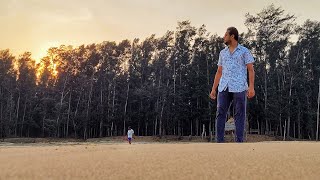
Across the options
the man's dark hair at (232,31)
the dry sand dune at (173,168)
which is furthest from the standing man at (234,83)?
the dry sand dune at (173,168)

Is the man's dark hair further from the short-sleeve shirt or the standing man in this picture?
the short-sleeve shirt

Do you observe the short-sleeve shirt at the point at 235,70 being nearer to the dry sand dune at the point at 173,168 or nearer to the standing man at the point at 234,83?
the standing man at the point at 234,83

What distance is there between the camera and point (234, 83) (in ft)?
21.8

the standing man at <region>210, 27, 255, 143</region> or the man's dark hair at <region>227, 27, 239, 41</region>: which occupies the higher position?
the man's dark hair at <region>227, 27, 239, 41</region>

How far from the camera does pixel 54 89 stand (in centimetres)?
6950

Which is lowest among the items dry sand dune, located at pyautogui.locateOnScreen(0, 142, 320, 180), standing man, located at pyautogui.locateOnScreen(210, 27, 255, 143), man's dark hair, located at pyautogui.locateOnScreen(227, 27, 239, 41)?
dry sand dune, located at pyautogui.locateOnScreen(0, 142, 320, 180)

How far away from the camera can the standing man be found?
261 inches

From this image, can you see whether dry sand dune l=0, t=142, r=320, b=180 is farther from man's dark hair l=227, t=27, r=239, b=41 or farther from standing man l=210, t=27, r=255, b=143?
man's dark hair l=227, t=27, r=239, b=41

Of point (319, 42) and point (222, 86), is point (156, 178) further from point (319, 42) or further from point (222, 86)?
point (319, 42)

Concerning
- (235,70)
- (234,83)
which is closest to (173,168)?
(234,83)

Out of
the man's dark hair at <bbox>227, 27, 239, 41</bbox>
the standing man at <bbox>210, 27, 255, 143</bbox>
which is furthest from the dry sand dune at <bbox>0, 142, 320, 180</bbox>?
the man's dark hair at <bbox>227, 27, 239, 41</bbox>

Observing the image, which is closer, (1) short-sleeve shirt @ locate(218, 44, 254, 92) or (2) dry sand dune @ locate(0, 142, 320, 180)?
(2) dry sand dune @ locate(0, 142, 320, 180)

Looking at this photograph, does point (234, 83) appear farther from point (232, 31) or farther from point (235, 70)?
point (232, 31)

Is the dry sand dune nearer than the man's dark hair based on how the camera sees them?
Yes
